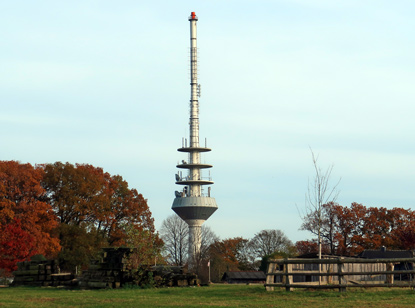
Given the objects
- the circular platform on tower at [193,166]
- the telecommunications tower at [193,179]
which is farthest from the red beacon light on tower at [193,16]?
the circular platform on tower at [193,166]

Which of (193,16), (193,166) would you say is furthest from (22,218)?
(193,16)

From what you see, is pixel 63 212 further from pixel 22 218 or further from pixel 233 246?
pixel 233 246

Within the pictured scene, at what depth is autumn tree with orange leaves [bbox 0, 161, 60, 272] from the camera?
6206 cm

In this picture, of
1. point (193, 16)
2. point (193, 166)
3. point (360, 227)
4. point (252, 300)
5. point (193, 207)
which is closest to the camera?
point (252, 300)

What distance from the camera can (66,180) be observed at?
76.8 metres

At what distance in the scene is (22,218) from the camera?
64.6m

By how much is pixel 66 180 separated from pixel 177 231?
4615 centimetres

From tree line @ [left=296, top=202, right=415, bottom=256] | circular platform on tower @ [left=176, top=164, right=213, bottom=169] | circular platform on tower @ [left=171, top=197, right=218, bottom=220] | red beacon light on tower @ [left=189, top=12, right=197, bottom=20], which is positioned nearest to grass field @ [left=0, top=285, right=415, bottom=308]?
tree line @ [left=296, top=202, right=415, bottom=256]

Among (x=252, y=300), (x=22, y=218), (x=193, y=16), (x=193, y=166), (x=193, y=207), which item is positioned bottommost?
(x=252, y=300)

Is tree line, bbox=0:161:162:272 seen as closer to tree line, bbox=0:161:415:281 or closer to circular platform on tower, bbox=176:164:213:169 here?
tree line, bbox=0:161:415:281

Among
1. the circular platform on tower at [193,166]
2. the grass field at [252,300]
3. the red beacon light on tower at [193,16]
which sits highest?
the red beacon light on tower at [193,16]

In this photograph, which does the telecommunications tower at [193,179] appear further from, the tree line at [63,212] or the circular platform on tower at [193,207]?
the tree line at [63,212]

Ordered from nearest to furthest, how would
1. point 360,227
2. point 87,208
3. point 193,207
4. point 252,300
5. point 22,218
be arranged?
point 252,300 < point 22,218 < point 87,208 < point 360,227 < point 193,207

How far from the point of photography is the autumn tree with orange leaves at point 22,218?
204ft
